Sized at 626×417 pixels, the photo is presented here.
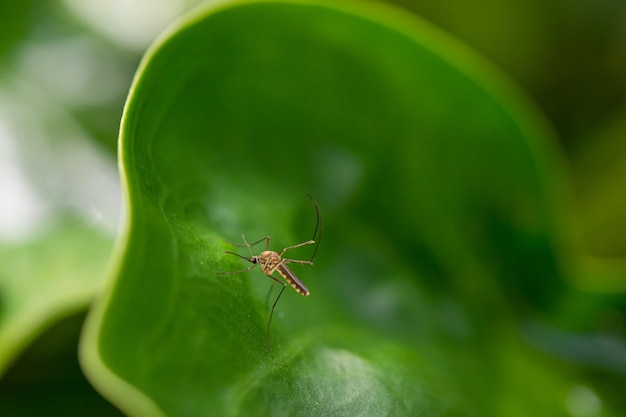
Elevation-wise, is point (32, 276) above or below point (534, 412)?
below

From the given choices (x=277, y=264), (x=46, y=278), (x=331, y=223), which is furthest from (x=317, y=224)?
(x=46, y=278)

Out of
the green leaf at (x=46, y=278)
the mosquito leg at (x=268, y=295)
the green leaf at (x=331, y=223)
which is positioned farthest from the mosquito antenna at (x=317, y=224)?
the green leaf at (x=46, y=278)

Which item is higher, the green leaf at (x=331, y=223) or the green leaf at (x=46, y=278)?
the green leaf at (x=331, y=223)

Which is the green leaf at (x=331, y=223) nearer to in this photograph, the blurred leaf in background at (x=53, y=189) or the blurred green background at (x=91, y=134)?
the blurred green background at (x=91, y=134)

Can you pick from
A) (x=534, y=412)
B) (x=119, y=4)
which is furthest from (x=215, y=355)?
(x=119, y=4)

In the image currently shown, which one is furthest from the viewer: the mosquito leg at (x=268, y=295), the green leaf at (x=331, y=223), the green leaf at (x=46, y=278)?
the green leaf at (x=46, y=278)

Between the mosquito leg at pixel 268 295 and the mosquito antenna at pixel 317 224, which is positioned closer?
the mosquito leg at pixel 268 295

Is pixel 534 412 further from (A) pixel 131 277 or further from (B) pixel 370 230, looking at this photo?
(A) pixel 131 277
